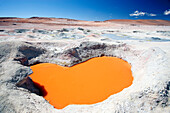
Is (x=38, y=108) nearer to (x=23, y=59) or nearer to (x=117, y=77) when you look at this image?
(x=117, y=77)

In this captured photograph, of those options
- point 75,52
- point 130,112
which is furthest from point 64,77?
point 130,112

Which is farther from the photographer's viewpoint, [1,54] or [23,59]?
[23,59]

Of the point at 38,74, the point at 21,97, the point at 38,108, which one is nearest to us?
the point at 38,108

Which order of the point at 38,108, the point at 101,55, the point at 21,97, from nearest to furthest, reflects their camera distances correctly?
the point at 38,108 → the point at 21,97 → the point at 101,55

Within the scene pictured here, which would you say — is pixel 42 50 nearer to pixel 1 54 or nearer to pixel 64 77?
pixel 1 54

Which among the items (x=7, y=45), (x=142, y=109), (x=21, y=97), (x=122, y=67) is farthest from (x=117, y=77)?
(x=7, y=45)

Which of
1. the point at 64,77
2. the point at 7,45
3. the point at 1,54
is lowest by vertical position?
the point at 64,77

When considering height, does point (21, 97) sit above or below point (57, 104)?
above
